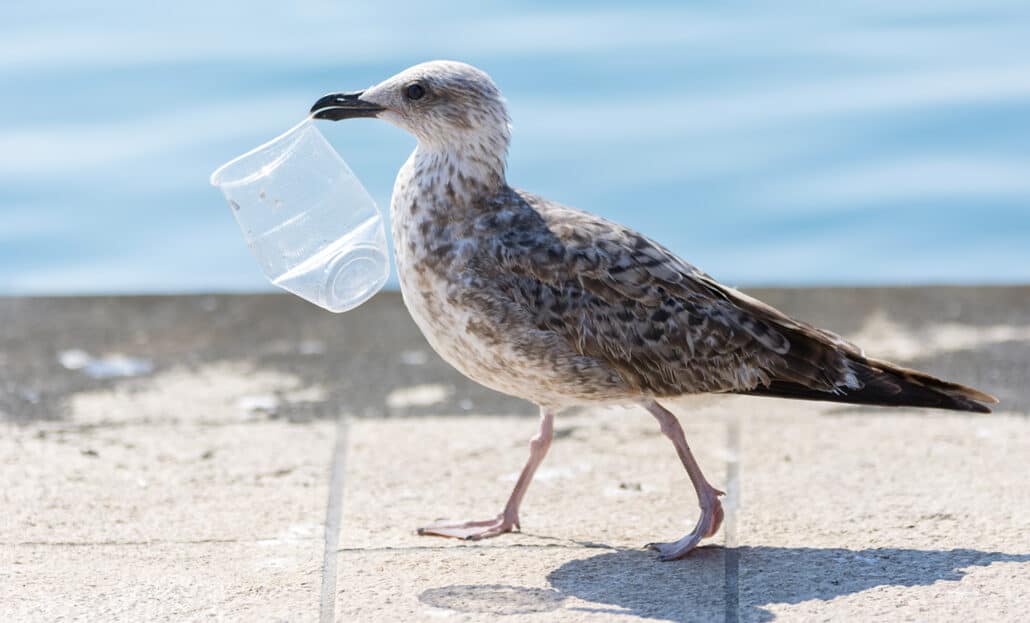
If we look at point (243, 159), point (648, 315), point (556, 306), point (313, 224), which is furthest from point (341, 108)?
point (648, 315)

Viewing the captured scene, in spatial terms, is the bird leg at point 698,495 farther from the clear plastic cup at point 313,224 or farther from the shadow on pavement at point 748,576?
the clear plastic cup at point 313,224

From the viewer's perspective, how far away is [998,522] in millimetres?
5031

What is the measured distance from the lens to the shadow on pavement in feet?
14.3

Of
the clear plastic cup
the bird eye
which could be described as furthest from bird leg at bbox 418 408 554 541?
the bird eye

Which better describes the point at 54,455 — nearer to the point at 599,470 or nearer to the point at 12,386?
the point at 12,386

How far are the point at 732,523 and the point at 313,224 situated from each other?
186 centimetres

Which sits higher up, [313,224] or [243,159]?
[243,159]

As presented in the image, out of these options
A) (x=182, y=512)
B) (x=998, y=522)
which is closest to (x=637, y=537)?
(x=998, y=522)

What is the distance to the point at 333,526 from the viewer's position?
5.18 metres

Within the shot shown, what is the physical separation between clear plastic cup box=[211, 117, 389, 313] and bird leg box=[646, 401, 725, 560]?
1.17m

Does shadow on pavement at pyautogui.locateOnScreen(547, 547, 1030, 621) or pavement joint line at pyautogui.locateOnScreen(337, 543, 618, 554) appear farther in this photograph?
pavement joint line at pyautogui.locateOnScreen(337, 543, 618, 554)

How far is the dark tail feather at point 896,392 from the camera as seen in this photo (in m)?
4.98

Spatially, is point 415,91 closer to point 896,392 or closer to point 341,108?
point 341,108

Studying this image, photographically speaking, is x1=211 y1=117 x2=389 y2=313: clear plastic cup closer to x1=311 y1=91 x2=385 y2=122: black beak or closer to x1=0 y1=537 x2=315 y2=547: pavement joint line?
x1=311 y1=91 x2=385 y2=122: black beak
